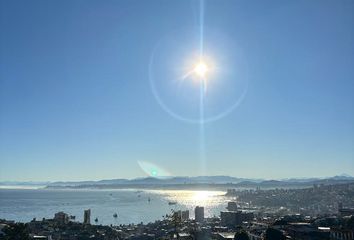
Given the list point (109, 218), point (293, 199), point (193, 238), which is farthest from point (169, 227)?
point (293, 199)

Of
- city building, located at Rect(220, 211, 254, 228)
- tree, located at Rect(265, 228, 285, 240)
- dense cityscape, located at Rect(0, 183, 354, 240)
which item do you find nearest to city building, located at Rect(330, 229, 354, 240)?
dense cityscape, located at Rect(0, 183, 354, 240)

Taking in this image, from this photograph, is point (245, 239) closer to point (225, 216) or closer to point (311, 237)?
point (311, 237)

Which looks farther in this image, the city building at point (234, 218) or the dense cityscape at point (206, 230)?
the city building at point (234, 218)

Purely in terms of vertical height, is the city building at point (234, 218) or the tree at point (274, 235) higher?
the tree at point (274, 235)

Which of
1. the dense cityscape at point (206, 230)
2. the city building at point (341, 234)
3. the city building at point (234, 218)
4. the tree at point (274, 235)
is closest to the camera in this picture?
the tree at point (274, 235)

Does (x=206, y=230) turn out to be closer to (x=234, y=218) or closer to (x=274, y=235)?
(x=234, y=218)

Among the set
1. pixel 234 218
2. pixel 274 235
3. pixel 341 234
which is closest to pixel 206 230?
pixel 234 218

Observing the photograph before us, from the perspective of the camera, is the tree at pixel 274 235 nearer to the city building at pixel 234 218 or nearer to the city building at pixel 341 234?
the city building at pixel 341 234

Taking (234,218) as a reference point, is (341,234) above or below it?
above

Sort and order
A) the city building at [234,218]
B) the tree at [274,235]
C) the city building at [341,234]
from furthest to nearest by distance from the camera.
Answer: the city building at [234,218]
the city building at [341,234]
the tree at [274,235]

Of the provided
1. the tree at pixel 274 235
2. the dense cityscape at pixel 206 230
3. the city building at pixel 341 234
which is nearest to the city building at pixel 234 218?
the dense cityscape at pixel 206 230

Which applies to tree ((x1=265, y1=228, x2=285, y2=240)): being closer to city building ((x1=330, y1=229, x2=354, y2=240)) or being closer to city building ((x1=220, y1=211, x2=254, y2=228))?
city building ((x1=330, y1=229, x2=354, y2=240))
